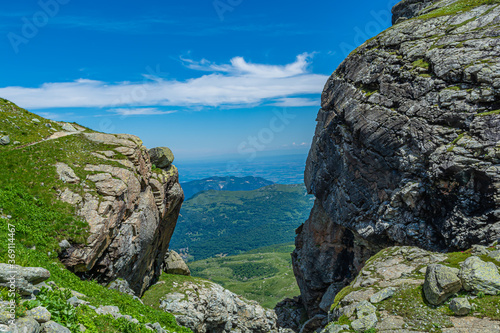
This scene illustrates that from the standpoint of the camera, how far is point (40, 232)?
25406 mm

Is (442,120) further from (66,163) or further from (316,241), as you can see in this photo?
(66,163)

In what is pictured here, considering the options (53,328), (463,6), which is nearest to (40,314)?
(53,328)

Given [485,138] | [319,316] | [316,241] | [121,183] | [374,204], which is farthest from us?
[316,241]

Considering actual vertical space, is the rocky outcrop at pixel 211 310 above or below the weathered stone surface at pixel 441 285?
below

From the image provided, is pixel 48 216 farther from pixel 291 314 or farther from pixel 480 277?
pixel 291 314

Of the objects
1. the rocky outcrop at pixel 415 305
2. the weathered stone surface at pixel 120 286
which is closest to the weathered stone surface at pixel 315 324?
the rocky outcrop at pixel 415 305

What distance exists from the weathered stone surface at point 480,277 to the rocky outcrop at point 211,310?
36506 millimetres

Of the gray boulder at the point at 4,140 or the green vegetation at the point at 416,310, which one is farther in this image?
the gray boulder at the point at 4,140

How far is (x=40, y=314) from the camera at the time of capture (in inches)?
412

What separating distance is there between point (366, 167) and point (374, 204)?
665cm

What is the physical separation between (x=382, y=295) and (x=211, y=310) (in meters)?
32.7

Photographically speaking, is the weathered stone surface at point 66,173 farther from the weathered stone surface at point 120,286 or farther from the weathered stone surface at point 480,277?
the weathered stone surface at point 480,277

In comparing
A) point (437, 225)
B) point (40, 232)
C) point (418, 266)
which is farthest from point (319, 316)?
point (40, 232)

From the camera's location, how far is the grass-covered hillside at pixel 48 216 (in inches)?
613
